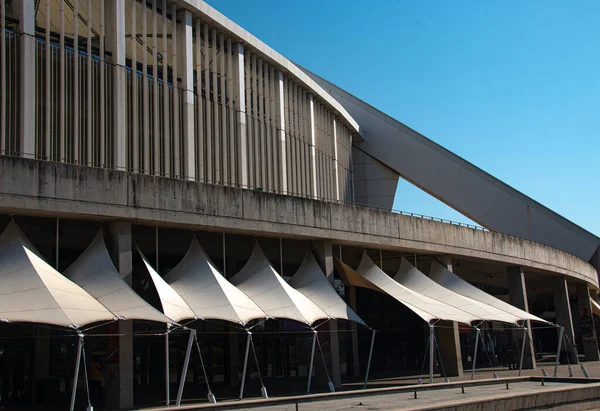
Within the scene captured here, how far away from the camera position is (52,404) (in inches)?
869

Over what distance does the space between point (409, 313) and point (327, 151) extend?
10954mm

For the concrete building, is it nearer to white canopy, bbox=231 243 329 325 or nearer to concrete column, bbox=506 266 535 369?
concrete column, bbox=506 266 535 369

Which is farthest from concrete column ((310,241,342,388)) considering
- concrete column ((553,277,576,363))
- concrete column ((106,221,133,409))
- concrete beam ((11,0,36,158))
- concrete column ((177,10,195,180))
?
concrete column ((553,277,576,363))

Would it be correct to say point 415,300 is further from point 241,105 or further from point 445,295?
point 241,105

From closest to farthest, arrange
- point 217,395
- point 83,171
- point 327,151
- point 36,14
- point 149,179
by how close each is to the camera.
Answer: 1. point 83,171
2. point 149,179
3. point 217,395
4. point 36,14
5. point 327,151

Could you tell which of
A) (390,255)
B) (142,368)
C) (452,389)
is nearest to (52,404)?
(142,368)

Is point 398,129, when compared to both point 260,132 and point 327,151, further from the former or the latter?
point 260,132

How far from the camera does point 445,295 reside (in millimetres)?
28078

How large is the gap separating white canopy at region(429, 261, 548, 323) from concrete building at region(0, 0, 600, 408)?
0.78m

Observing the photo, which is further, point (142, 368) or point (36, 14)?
point (142, 368)

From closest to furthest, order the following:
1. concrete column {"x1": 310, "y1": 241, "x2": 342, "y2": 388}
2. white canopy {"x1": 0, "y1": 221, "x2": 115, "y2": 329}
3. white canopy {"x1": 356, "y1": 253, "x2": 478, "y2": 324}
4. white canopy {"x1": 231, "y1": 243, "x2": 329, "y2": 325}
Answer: white canopy {"x1": 0, "y1": 221, "x2": 115, "y2": 329}
white canopy {"x1": 231, "y1": 243, "x2": 329, "y2": 325}
concrete column {"x1": 310, "y1": 241, "x2": 342, "y2": 388}
white canopy {"x1": 356, "y1": 253, "x2": 478, "y2": 324}

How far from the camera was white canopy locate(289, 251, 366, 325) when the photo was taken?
23.5 m

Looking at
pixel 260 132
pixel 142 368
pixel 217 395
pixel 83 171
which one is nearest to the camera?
pixel 83 171

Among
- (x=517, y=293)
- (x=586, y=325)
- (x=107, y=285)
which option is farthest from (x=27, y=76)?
(x=586, y=325)
